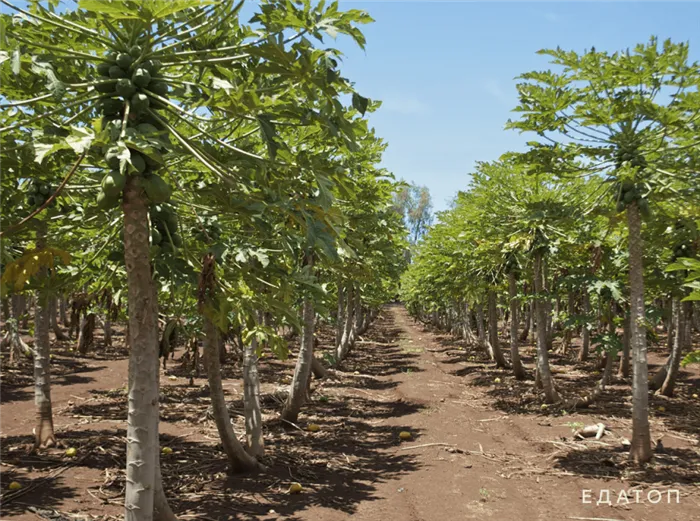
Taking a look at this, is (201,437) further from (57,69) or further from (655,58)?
(655,58)

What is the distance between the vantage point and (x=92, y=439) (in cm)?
1041

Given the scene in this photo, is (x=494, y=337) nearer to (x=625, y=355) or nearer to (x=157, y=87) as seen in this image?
(x=625, y=355)

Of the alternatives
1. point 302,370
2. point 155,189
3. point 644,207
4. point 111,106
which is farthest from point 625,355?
point 111,106

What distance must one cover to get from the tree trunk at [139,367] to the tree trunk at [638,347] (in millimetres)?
7728

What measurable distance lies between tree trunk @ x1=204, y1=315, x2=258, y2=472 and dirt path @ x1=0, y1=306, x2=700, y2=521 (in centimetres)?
27

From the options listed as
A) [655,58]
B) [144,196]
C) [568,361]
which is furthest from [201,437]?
[568,361]

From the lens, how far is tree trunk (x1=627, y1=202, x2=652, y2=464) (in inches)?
334

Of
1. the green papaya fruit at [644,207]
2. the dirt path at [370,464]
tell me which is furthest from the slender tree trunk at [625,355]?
the green papaya fruit at [644,207]

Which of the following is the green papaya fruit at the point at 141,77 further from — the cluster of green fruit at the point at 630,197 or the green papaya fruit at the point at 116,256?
the cluster of green fruit at the point at 630,197

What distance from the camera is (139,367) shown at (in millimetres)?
3562

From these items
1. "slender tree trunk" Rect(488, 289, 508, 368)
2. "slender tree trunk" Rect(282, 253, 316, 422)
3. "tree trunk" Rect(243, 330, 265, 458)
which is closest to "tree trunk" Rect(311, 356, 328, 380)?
"slender tree trunk" Rect(282, 253, 316, 422)

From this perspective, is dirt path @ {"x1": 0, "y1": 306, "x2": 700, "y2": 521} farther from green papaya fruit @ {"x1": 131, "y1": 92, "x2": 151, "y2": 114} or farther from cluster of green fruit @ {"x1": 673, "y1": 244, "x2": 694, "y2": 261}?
green papaya fruit @ {"x1": 131, "y1": 92, "x2": 151, "y2": 114}

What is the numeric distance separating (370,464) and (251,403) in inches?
102

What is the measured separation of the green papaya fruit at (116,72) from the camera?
11.4 feet
